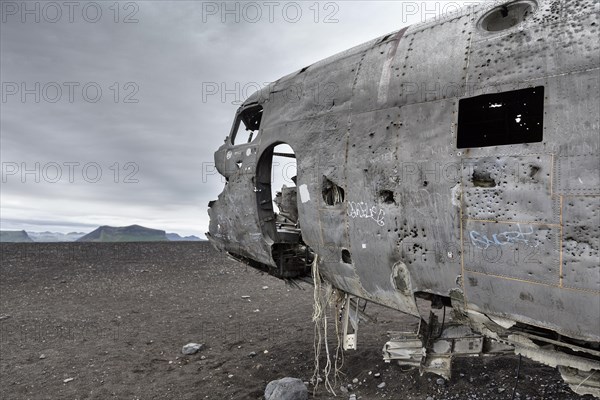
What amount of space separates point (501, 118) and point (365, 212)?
2.05 m

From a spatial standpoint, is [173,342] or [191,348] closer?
[191,348]

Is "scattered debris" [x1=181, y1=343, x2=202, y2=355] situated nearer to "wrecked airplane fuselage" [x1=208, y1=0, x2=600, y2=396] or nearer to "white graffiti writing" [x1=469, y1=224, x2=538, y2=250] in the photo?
"wrecked airplane fuselage" [x1=208, y1=0, x2=600, y2=396]

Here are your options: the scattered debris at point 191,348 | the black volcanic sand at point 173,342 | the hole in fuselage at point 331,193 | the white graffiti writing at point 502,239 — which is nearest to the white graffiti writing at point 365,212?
the hole in fuselage at point 331,193

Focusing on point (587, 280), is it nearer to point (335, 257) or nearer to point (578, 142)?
point (578, 142)

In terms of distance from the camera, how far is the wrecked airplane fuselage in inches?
126

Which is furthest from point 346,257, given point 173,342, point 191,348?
point 173,342

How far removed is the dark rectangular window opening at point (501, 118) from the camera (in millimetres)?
Result: 3799

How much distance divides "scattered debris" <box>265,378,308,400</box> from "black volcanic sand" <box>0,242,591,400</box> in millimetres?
364

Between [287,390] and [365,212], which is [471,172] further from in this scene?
[287,390]

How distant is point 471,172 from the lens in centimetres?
365

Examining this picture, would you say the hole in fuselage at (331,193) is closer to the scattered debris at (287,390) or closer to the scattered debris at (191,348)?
the scattered debris at (287,390)

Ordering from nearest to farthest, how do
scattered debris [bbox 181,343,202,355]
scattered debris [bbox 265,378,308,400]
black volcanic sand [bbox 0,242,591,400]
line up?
1. scattered debris [bbox 265,378,308,400]
2. black volcanic sand [bbox 0,242,591,400]
3. scattered debris [bbox 181,343,202,355]

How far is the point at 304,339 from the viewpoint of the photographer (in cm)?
912

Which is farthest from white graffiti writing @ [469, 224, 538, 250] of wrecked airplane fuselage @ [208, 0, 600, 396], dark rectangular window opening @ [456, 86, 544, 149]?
dark rectangular window opening @ [456, 86, 544, 149]
